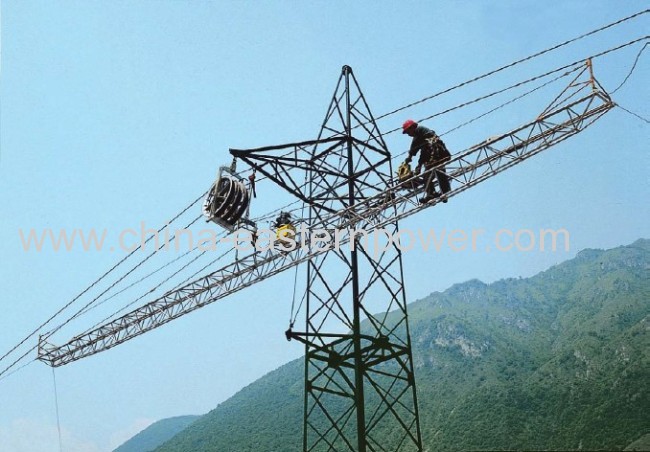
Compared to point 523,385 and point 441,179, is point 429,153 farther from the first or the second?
point 523,385

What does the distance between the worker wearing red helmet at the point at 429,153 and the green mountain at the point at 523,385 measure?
255 feet

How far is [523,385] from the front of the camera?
12731 cm

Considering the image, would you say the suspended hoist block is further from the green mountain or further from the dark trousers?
the green mountain

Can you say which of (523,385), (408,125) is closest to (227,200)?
(408,125)

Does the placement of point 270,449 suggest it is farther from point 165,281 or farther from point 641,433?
point 165,281

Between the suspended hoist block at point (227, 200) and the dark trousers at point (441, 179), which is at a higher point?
the suspended hoist block at point (227, 200)

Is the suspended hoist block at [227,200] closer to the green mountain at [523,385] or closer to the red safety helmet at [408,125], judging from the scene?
the red safety helmet at [408,125]

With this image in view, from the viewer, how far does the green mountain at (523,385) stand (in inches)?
3861

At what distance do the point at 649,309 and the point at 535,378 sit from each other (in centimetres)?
3414

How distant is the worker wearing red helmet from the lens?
53.9 ft

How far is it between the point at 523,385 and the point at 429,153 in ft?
409

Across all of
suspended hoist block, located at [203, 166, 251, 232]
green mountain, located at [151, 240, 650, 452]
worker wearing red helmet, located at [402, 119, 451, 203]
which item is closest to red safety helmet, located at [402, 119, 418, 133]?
worker wearing red helmet, located at [402, 119, 451, 203]

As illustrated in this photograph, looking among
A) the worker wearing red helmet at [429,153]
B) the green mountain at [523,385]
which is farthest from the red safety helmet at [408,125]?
the green mountain at [523,385]

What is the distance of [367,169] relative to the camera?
18.8 metres
